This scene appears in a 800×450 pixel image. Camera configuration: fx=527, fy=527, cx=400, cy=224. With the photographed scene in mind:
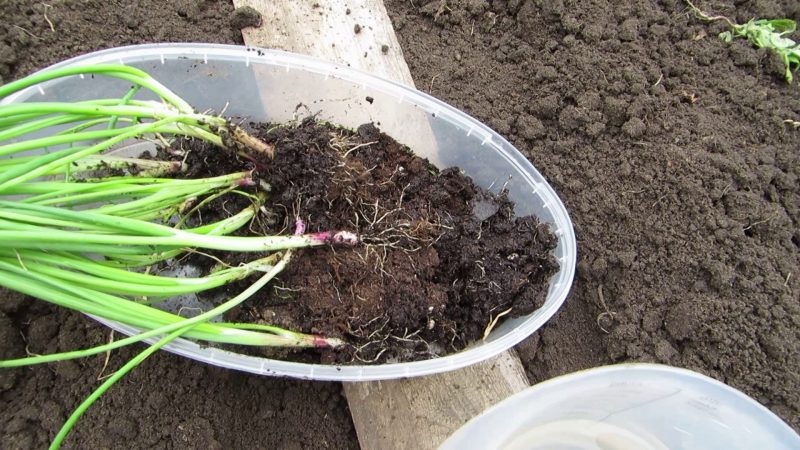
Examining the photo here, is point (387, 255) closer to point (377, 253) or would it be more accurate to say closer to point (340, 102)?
point (377, 253)

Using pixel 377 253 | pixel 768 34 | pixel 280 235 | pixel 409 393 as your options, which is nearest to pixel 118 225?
pixel 280 235

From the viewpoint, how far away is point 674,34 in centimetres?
128

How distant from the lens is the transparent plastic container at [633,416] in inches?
33.1

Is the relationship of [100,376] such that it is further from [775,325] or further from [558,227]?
[775,325]

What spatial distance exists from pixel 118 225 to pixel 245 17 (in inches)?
26.7

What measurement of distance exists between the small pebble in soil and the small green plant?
106 centimetres

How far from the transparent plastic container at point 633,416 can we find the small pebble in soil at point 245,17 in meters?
1.01

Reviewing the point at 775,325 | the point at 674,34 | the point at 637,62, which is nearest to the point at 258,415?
the point at 775,325

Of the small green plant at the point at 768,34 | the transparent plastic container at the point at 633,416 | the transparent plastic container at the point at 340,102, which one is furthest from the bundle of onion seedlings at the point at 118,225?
the small green plant at the point at 768,34

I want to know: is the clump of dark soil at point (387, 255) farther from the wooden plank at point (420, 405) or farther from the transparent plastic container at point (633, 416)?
the transparent plastic container at point (633, 416)

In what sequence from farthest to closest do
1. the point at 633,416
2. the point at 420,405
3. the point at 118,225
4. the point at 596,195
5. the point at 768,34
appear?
1. the point at 768,34
2. the point at 596,195
3. the point at 420,405
4. the point at 633,416
5. the point at 118,225

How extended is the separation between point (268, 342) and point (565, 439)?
56 cm

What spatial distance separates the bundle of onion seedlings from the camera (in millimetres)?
766

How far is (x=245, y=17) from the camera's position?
1241 millimetres
